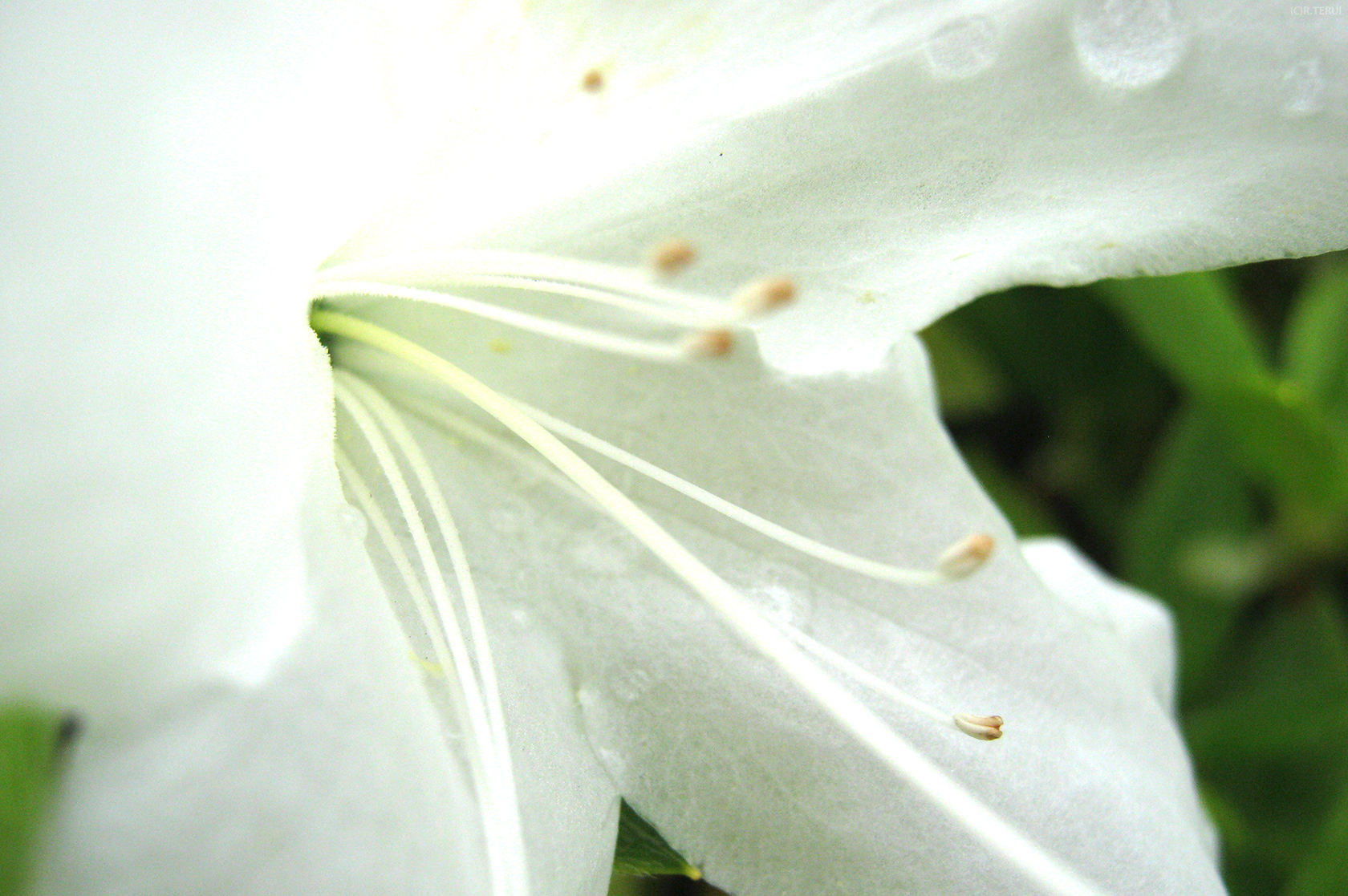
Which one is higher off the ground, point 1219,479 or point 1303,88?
point 1303,88

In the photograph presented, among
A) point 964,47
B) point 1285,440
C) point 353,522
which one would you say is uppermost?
point 964,47

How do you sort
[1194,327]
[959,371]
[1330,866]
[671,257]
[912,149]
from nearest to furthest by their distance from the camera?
1. [671,257]
2. [912,149]
3. [1330,866]
4. [1194,327]
5. [959,371]

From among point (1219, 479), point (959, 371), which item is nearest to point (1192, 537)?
point (1219, 479)

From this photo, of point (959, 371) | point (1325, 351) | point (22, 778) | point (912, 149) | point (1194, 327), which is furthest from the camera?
point (959, 371)

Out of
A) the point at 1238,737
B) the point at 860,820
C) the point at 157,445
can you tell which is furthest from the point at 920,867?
the point at 1238,737

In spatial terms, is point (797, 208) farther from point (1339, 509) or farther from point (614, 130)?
point (1339, 509)

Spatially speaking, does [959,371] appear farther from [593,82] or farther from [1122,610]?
[593,82]

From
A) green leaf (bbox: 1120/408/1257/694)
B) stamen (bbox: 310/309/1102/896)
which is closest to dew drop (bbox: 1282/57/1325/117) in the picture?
stamen (bbox: 310/309/1102/896)

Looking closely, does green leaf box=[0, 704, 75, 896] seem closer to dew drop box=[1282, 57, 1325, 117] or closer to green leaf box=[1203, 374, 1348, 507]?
dew drop box=[1282, 57, 1325, 117]
